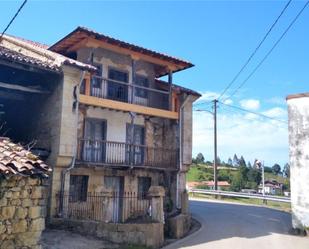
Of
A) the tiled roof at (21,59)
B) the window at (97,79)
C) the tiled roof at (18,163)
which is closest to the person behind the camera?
the tiled roof at (18,163)

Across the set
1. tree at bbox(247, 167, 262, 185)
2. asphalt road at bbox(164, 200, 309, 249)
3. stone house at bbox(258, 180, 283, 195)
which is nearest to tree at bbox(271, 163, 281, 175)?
stone house at bbox(258, 180, 283, 195)

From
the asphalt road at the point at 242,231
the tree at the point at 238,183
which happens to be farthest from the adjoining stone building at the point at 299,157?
the tree at the point at 238,183

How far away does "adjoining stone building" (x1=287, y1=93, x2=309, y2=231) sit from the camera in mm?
16828

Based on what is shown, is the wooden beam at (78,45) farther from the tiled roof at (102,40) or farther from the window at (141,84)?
the window at (141,84)

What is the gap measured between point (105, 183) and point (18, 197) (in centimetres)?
988

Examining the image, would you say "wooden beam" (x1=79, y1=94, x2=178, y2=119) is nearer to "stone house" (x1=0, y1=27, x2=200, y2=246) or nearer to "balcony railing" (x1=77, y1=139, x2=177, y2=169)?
"stone house" (x1=0, y1=27, x2=200, y2=246)

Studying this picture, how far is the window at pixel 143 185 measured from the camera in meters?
19.4

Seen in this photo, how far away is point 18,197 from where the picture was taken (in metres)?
8.41

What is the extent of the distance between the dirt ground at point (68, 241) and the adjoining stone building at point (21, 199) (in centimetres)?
271

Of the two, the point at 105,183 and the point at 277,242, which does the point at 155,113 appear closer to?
the point at 105,183

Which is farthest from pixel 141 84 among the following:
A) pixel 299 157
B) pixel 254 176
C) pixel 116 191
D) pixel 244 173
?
pixel 254 176

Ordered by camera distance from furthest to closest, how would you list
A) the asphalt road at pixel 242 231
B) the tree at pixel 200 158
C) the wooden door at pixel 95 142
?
the tree at pixel 200 158 < the wooden door at pixel 95 142 < the asphalt road at pixel 242 231

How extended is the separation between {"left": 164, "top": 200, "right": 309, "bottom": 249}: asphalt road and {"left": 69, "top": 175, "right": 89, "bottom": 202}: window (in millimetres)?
4908

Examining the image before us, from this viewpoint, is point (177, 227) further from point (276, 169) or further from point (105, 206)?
point (276, 169)
